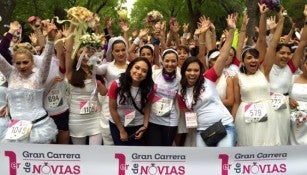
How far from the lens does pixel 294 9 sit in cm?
4416

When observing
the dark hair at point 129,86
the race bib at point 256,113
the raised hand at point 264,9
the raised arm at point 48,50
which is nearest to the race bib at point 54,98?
the raised arm at point 48,50

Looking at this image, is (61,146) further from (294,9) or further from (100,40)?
(294,9)

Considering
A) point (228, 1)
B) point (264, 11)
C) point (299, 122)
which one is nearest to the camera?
point (299, 122)

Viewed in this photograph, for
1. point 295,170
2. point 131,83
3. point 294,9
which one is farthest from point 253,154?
point 294,9

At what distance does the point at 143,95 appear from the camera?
Answer: 5.46m

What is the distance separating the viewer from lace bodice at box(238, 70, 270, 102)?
18.1 feet

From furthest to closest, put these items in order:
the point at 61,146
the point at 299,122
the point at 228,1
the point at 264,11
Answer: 1. the point at 228,1
2. the point at 264,11
3. the point at 299,122
4. the point at 61,146

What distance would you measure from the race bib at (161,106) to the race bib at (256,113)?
96 centimetres

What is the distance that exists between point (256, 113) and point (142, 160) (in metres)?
1.54

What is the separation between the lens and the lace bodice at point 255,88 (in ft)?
18.1

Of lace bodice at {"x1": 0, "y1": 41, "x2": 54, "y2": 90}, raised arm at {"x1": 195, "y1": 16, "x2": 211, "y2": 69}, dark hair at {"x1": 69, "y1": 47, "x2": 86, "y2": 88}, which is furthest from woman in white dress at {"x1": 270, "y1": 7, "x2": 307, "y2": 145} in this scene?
lace bodice at {"x1": 0, "y1": 41, "x2": 54, "y2": 90}

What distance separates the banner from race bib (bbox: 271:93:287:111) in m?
0.67

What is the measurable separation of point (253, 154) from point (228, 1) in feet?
87.5

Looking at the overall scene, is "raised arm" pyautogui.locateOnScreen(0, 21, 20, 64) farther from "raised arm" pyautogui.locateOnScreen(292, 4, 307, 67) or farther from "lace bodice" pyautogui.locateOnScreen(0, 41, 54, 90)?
"raised arm" pyautogui.locateOnScreen(292, 4, 307, 67)
